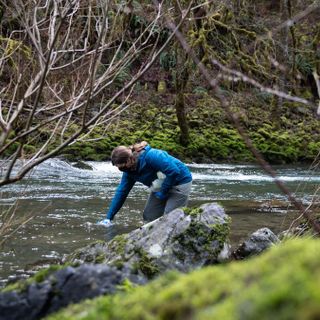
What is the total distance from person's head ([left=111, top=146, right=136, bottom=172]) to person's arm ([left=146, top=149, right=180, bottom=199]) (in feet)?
0.83

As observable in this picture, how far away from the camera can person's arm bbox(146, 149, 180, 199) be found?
6816mm

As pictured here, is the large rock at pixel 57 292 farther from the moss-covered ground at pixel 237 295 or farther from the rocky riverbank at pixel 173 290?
the moss-covered ground at pixel 237 295

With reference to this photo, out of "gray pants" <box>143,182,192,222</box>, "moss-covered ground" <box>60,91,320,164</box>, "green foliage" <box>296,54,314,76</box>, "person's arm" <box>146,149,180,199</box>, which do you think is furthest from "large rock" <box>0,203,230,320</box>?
"green foliage" <box>296,54,314,76</box>

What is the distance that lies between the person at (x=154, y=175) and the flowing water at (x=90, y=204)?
0.96 metres

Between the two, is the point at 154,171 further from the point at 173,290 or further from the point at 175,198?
the point at 173,290

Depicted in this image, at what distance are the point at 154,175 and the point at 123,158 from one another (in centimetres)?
64

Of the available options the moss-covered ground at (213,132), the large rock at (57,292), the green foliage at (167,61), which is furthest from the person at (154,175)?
the green foliage at (167,61)

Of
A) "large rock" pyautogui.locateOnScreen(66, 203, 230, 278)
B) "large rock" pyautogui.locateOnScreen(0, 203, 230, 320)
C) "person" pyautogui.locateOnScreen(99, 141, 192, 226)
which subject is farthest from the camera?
"person" pyautogui.locateOnScreen(99, 141, 192, 226)

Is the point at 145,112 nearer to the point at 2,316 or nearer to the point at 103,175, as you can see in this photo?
the point at 103,175

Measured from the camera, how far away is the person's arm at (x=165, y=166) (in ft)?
22.4

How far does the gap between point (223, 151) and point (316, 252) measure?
1740 cm

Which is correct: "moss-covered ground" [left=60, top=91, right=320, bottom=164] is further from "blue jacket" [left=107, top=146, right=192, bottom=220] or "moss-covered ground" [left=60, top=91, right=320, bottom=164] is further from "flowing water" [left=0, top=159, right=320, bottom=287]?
"blue jacket" [left=107, top=146, right=192, bottom=220]

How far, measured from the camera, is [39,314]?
220 centimetres

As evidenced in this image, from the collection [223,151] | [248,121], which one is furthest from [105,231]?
[248,121]
